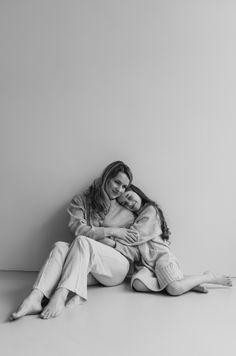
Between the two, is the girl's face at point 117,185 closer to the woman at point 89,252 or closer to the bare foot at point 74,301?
the woman at point 89,252

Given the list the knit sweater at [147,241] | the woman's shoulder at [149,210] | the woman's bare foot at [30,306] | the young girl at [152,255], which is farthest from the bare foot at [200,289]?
the woman's bare foot at [30,306]

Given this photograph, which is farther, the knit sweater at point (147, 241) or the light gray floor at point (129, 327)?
the knit sweater at point (147, 241)

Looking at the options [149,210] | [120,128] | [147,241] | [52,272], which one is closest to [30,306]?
[52,272]

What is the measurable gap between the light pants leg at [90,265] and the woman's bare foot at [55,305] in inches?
1.6

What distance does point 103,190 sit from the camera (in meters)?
2.69

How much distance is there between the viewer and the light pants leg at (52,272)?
2.08 metres

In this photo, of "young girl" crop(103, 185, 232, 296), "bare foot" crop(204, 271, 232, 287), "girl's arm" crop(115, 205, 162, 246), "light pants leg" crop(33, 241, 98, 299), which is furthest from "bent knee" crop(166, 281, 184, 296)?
"light pants leg" crop(33, 241, 98, 299)

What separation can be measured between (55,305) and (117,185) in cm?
96

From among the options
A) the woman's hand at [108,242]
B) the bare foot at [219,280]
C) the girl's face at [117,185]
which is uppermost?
the girl's face at [117,185]

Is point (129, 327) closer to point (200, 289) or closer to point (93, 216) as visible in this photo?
point (200, 289)

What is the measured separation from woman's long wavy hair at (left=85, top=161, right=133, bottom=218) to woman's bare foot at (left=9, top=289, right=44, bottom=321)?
0.81 m

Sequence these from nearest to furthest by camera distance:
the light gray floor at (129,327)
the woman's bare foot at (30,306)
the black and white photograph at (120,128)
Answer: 1. the light gray floor at (129,327)
2. the woman's bare foot at (30,306)
3. the black and white photograph at (120,128)

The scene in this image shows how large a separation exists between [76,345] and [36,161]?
1.61 meters

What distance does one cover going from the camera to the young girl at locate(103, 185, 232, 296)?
2377 mm
